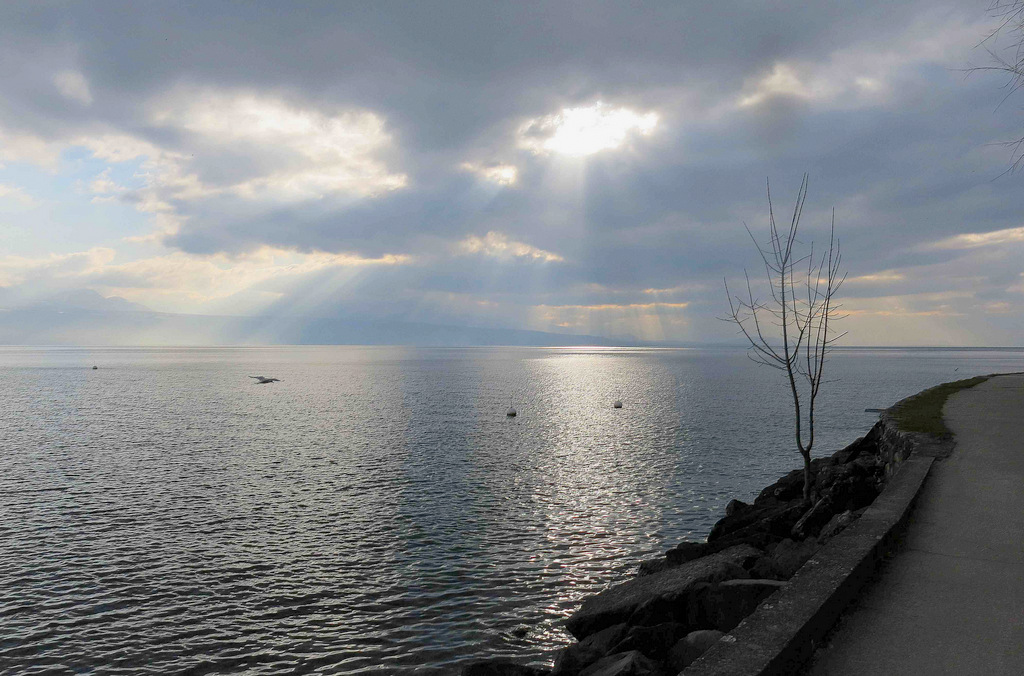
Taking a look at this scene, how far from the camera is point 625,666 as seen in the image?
290 inches

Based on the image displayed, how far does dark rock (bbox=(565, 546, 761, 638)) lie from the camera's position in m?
9.76

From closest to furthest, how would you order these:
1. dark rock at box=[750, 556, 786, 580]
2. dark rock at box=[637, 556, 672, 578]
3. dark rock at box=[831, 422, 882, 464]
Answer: dark rock at box=[750, 556, 786, 580]
dark rock at box=[637, 556, 672, 578]
dark rock at box=[831, 422, 882, 464]

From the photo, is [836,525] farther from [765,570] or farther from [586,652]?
[586,652]

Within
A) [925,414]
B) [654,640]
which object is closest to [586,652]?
[654,640]

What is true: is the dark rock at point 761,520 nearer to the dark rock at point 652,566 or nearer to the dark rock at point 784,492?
the dark rock at point 784,492

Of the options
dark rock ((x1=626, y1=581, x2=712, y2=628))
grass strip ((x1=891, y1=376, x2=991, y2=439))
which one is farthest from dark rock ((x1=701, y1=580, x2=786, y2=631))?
grass strip ((x1=891, y1=376, x2=991, y2=439))

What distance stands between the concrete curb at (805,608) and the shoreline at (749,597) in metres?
0.01

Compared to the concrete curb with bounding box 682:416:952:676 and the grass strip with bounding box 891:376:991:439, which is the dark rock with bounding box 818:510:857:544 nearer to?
the concrete curb with bounding box 682:416:952:676

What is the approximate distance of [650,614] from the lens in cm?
976

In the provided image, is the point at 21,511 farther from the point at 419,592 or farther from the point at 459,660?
the point at 459,660

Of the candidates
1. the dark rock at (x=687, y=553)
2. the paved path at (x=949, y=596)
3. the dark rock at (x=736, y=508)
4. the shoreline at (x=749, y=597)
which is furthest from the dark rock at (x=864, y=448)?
the dark rock at (x=687, y=553)

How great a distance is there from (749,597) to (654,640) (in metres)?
1.47

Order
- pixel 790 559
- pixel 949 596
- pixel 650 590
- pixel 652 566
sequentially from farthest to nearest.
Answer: pixel 652 566 → pixel 650 590 → pixel 790 559 → pixel 949 596

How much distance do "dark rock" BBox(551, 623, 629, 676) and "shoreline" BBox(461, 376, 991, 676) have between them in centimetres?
2
